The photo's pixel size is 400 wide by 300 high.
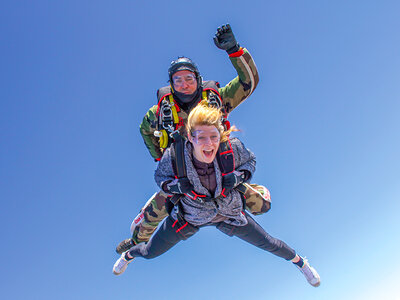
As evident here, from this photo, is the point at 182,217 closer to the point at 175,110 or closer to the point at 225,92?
the point at 175,110

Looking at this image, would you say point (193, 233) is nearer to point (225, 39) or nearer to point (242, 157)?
point (242, 157)

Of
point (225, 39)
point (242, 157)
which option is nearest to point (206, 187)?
point (242, 157)

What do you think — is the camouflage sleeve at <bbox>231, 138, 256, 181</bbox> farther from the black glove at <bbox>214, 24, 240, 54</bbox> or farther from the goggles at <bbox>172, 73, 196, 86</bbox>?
the black glove at <bbox>214, 24, 240, 54</bbox>

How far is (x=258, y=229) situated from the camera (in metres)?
4.73

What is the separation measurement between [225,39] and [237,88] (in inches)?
30.9

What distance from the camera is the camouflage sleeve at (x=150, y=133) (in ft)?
16.7

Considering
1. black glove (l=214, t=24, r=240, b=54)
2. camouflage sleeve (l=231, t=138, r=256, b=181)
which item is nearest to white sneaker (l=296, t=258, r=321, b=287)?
camouflage sleeve (l=231, t=138, r=256, b=181)

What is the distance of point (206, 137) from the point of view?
3627mm

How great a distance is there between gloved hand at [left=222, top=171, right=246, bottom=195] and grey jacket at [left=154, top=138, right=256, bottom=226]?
0.21 feet

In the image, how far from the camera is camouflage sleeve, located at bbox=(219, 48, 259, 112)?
4.71 m

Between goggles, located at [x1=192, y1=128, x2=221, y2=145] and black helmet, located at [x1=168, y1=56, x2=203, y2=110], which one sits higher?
black helmet, located at [x1=168, y1=56, x2=203, y2=110]

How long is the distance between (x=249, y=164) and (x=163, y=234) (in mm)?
1705

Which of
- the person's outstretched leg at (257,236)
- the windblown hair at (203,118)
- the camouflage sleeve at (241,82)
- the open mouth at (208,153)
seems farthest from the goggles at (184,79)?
the person's outstretched leg at (257,236)

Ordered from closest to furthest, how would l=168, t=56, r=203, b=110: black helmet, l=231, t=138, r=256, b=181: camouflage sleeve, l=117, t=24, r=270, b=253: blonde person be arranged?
l=231, t=138, r=256, b=181: camouflage sleeve, l=117, t=24, r=270, b=253: blonde person, l=168, t=56, r=203, b=110: black helmet
